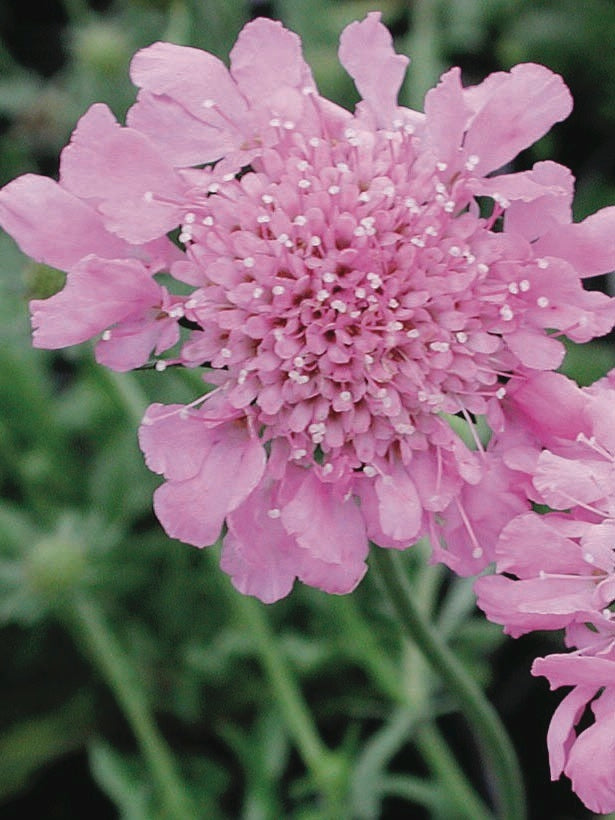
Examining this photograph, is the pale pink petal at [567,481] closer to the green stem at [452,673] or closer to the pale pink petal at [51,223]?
the green stem at [452,673]

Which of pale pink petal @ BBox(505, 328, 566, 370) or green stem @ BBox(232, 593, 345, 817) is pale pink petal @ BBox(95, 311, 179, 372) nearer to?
pale pink petal @ BBox(505, 328, 566, 370)

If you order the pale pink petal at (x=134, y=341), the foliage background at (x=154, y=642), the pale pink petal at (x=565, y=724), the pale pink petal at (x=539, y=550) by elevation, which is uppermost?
the pale pink petal at (x=134, y=341)

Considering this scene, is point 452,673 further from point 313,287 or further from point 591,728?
point 313,287

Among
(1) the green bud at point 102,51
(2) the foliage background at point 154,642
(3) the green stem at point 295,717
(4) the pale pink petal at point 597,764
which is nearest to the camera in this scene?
(4) the pale pink petal at point 597,764

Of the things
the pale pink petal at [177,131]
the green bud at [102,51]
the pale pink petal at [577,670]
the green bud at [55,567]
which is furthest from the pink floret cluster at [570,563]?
the green bud at [102,51]

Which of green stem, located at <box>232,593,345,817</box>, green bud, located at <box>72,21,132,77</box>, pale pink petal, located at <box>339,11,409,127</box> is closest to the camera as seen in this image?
pale pink petal, located at <box>339,11,409,127</box>

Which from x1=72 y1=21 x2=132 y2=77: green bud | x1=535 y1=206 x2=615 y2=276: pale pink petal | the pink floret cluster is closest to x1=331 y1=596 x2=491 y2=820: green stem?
the pink floret cluster

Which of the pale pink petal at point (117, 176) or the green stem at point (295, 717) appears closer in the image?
the pale pink petal at point (117, 176)
